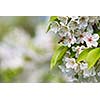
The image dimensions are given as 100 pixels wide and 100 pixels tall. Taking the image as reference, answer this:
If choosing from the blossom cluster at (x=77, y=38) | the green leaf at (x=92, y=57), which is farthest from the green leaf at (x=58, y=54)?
the green leaf at (x=92, y=57)

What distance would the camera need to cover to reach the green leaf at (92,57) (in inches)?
67.1

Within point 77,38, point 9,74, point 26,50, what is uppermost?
point 77,38

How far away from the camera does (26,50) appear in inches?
71.1

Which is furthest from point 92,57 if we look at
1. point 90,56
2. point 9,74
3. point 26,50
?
point 9,74

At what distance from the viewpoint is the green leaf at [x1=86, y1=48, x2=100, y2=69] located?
67.1 inches

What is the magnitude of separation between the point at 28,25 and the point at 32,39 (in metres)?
0.10

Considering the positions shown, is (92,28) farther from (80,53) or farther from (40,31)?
(40,31)

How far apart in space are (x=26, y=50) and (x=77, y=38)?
370 millimetres

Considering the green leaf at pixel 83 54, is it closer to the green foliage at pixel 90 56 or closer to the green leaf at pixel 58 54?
the green foliage at pixel 90 56

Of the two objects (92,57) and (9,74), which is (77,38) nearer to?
(92,57)

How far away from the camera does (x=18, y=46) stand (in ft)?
5.93

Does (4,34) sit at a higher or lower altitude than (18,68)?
higher
